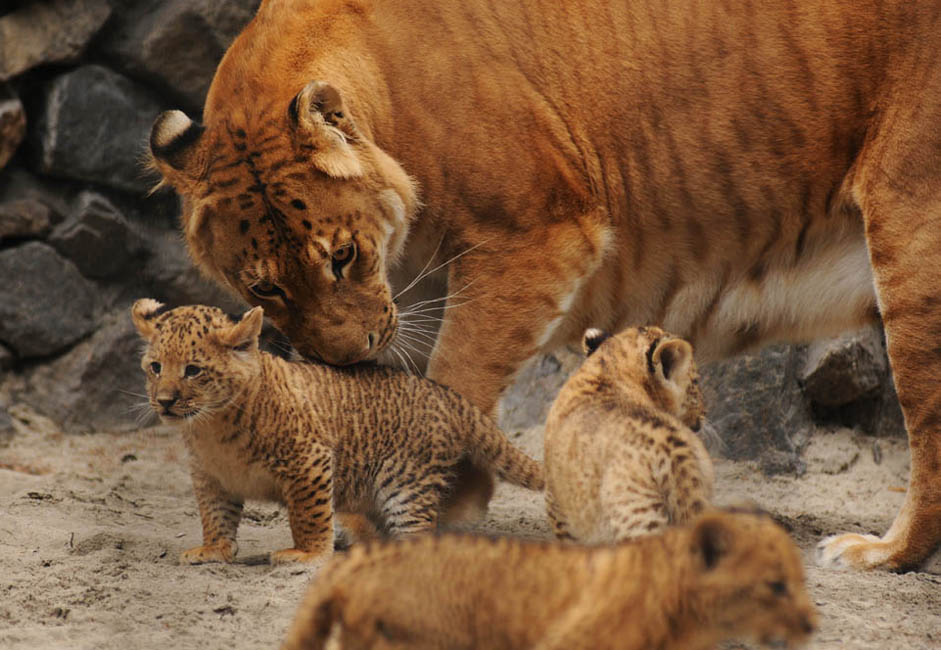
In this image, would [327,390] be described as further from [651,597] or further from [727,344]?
[651,597]

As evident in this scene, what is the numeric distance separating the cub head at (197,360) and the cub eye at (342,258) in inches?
11.7

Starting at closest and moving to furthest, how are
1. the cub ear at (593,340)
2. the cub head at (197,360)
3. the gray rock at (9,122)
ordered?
the cub head at (197,360) → the cub ear at (593,340) → the gray rock at (9,122)

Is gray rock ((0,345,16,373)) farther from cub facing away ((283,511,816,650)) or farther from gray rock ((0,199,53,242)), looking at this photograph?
cub facing away ((283,511,816,650))

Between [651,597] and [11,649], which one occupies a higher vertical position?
[651,597]

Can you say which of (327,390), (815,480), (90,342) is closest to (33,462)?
(90,342)

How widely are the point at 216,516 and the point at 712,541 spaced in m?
2.36

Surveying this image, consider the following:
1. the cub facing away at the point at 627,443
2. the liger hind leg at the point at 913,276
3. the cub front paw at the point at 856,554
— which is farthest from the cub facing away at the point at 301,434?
the liger hind leg at the point at 913,276

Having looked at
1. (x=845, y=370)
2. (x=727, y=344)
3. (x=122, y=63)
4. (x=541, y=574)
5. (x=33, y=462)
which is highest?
(x=541, y=574)

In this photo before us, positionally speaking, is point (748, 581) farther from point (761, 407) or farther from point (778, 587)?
point (761, 407)

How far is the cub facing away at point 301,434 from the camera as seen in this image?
386cm

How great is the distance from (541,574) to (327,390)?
2.08 metres

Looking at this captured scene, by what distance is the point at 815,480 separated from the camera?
5.86 meters

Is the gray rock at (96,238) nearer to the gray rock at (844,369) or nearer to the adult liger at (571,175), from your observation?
Result: the adult liger at (571,175)

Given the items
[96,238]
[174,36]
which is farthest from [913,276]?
[96,238]
